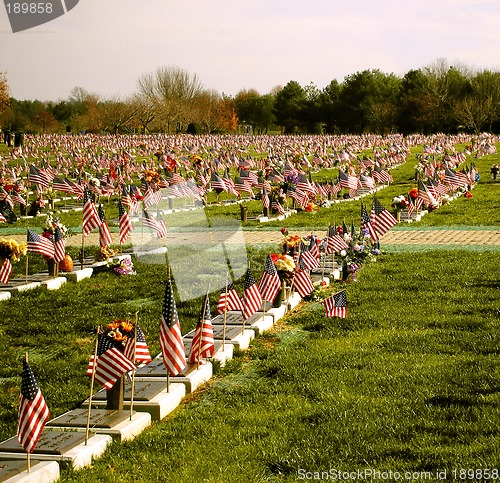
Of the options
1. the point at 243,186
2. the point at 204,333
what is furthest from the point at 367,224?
the point at 243,186

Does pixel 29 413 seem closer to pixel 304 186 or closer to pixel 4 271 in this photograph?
pixel 4 271

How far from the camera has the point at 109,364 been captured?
8234mm

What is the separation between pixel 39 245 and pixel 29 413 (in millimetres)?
9684

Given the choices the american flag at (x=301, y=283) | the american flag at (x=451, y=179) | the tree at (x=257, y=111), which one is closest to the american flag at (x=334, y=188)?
the american flag at (x=451, y=179)

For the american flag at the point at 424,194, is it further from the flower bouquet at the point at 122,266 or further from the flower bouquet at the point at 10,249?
the flower bouquet at the point at 10,249

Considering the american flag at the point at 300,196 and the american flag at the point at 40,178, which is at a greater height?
the american flag at the point at 40,178

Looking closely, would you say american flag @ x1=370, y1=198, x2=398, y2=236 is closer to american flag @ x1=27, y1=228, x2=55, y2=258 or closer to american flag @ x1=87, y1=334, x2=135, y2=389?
american flag @ x1=27, y1=228, x2=55, y2=258

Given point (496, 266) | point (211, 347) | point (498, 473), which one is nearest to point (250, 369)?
point (211, 347)

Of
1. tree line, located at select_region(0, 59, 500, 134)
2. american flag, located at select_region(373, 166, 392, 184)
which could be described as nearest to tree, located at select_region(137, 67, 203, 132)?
tree line, located at select_region(0, 59, 500, 134)

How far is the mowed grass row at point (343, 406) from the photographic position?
723cm

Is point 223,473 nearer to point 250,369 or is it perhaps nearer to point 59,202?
point 250,369

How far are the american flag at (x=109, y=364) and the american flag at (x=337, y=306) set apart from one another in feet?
16.2

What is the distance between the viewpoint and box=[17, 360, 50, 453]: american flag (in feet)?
22.7

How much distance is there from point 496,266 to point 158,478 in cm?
1182
